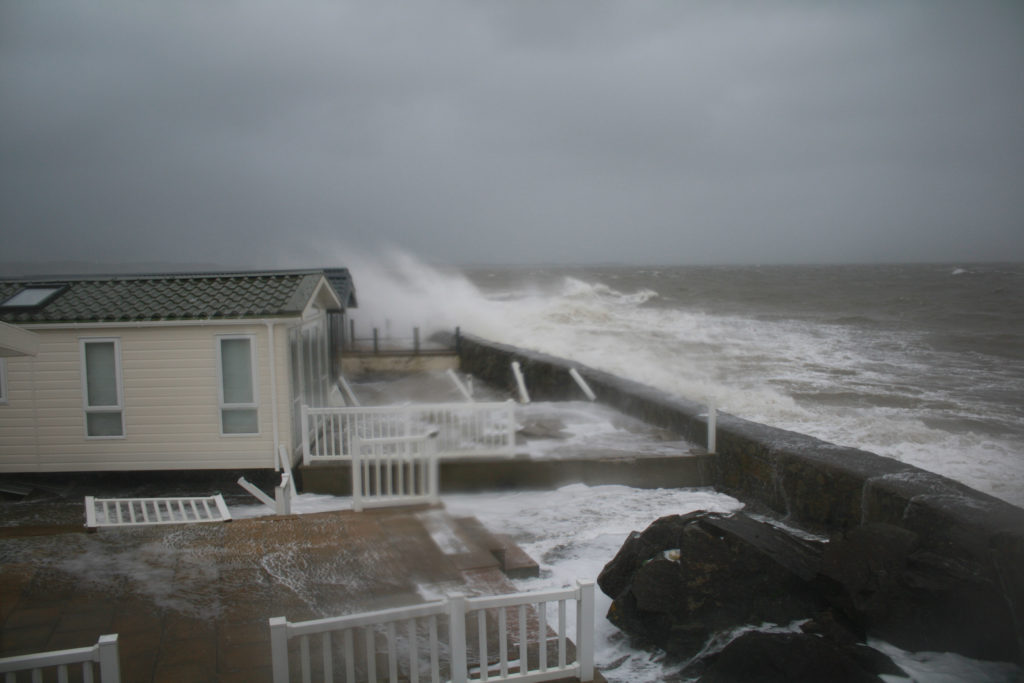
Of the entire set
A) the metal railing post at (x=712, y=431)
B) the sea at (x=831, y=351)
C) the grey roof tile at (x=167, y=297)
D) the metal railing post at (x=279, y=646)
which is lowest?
the sea at (x=831, y=351)

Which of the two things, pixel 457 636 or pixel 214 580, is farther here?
pixel 214 580

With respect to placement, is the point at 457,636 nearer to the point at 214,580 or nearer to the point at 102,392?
the point at 214,580

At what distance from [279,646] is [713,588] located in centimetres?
269

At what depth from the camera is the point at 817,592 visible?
4434 millimetres

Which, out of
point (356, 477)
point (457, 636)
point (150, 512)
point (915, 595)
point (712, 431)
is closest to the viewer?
point (457, 636)

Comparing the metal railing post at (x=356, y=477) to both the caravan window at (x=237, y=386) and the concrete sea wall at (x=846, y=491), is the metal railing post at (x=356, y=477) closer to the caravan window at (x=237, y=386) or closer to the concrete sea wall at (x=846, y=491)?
the caravan window at (x=237, y=386)

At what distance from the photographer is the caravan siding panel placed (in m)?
8.07

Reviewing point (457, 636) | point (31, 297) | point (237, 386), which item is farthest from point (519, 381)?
point (457, 636)

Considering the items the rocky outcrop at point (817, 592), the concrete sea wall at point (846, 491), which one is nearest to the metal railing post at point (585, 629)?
the rocky outcrop at point (817, 592)

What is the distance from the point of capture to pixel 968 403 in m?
15.0

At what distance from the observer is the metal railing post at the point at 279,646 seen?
2766mm

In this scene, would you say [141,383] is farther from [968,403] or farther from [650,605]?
[968,403]

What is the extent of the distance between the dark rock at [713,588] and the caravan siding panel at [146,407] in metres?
5.12

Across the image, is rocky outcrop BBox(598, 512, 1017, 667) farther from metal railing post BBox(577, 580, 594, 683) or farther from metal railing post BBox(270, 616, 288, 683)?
metal railing post BBox(270, 616, 288, 683)
